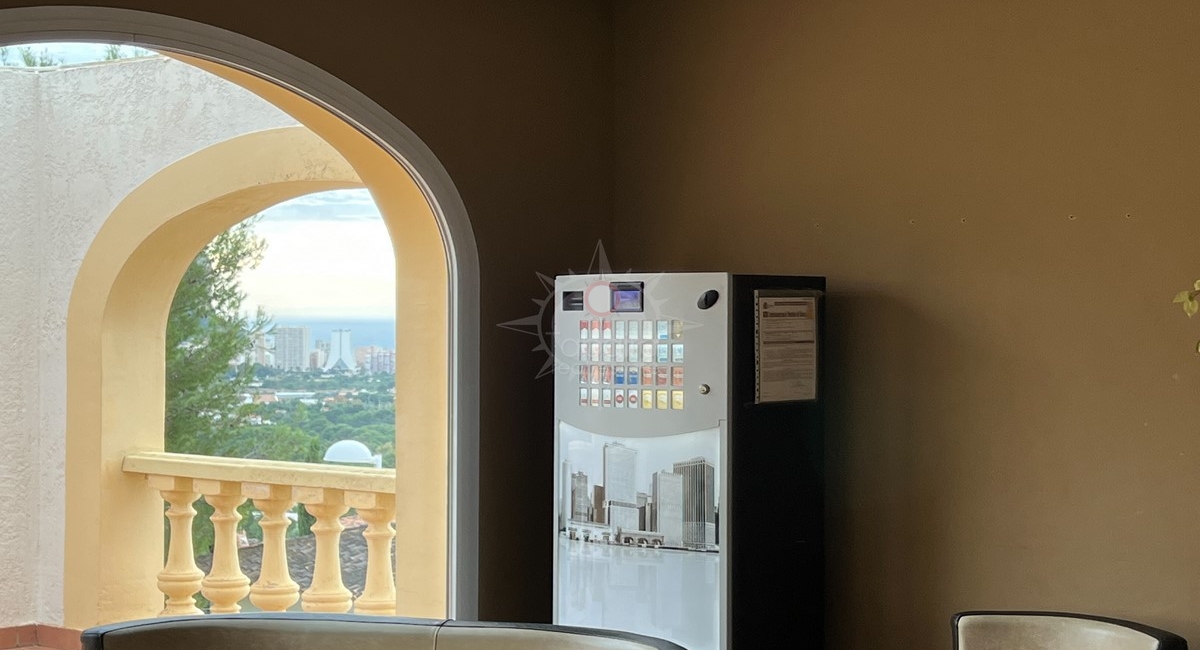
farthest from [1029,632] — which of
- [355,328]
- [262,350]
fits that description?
[262,350]

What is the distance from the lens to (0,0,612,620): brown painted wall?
2.90 metres

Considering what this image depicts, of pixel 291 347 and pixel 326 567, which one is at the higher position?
pixel 291 347

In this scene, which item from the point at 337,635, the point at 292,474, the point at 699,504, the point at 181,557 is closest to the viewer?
the point at 337,635

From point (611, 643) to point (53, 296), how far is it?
13.3 feet

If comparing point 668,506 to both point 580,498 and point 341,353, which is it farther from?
point 341,353

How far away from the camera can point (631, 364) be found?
2.81m

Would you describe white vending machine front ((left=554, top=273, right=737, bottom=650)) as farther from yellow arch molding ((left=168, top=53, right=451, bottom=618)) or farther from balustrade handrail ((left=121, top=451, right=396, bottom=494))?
balustrade handrail ((left=121, top=451, right=396, bottom=494))

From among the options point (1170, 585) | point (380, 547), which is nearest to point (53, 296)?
point (380, 547)

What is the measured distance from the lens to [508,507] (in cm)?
319

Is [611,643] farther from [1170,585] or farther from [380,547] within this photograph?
[380,547]

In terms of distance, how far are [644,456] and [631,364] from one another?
0.24m

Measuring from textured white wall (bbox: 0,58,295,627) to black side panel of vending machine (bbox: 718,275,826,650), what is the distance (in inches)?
125

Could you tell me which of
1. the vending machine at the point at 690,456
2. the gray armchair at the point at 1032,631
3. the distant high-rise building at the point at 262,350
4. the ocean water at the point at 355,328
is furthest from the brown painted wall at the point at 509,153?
the distant high-rise building at the point at 262,350

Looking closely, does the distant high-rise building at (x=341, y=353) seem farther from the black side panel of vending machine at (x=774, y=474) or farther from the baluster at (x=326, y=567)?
the black side panel of vending machine at (x=774, y=474)
